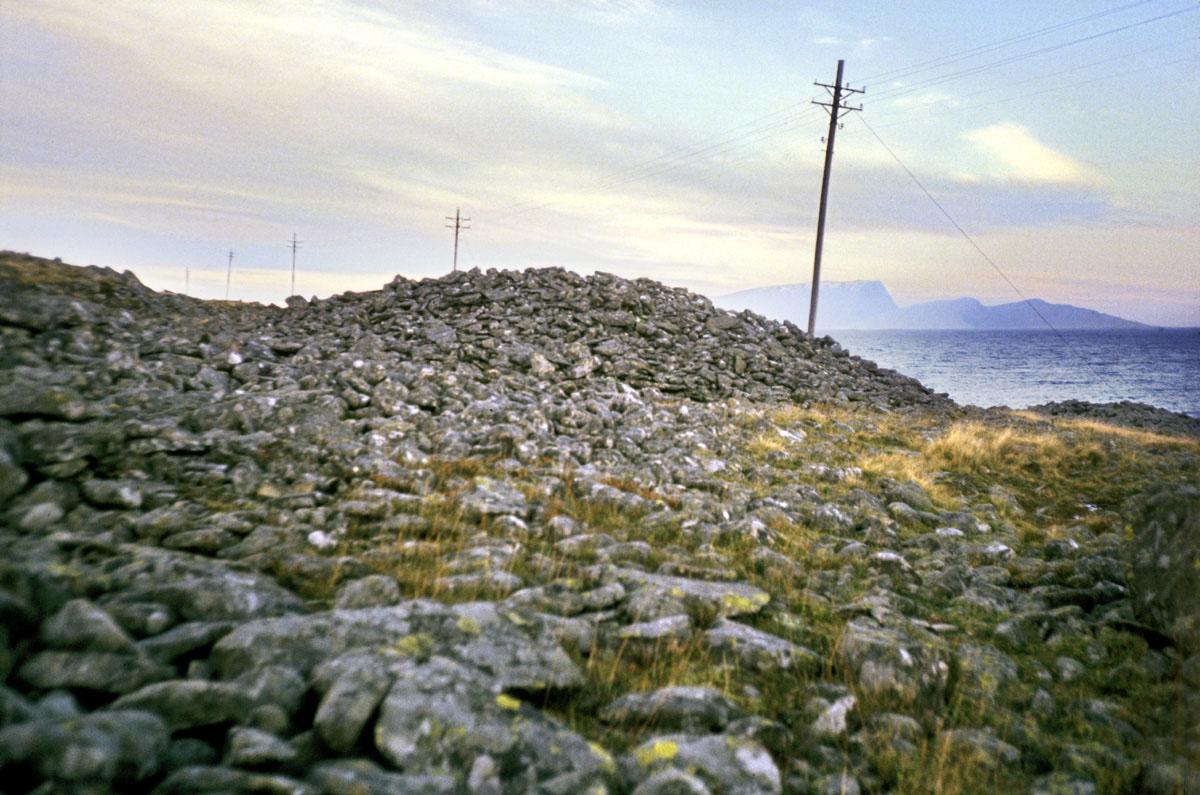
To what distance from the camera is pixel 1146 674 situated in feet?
18.4

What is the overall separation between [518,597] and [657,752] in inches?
86.9

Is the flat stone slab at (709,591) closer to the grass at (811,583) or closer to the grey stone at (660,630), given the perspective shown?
the grass at (811,583)

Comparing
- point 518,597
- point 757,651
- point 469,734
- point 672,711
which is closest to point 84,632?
point 469,734

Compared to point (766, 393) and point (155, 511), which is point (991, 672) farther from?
point (766, 393)

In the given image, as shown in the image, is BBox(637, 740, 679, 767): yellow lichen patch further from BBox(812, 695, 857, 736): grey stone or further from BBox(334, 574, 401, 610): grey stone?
BBox(334, 574, 401, 610): grey stone

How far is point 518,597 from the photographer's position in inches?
223

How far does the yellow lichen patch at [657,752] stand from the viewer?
3660 millimetres

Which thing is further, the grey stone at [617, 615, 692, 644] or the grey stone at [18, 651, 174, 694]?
the grey stone at [617, 615, 692, 644]

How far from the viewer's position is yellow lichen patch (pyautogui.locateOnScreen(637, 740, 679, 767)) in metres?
3.66

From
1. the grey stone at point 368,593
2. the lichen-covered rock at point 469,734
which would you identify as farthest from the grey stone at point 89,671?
the grey stone at point 368,593

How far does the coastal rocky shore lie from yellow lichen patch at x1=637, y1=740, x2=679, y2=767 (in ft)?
0.06

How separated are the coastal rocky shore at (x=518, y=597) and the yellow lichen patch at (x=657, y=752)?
0.02 meters

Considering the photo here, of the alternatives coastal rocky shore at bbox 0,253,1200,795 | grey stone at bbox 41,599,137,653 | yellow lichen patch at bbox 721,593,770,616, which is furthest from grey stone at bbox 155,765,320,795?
yellow lichen patch at bbox 721,593,770,616

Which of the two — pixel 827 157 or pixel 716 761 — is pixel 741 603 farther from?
pixel 827 157
